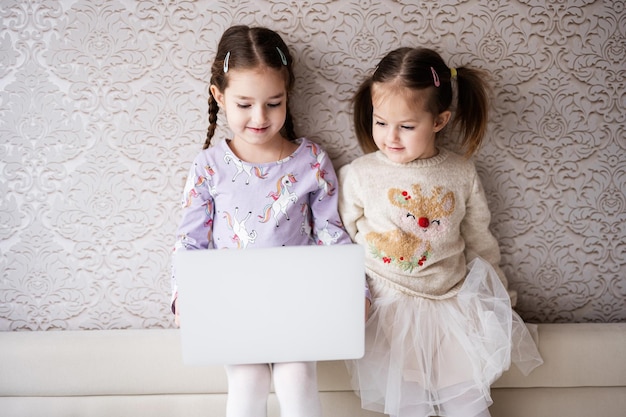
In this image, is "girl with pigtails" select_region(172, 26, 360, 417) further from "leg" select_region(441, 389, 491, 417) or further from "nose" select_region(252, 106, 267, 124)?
"leg" select_region(441, 389, 491, 417)

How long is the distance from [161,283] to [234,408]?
0.50 meters

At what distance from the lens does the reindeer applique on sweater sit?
1.27m

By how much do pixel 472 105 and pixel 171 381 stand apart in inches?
42.6

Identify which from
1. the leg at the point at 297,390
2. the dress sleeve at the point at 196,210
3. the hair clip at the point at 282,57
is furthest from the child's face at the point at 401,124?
Result: the leg at the point at 297,390

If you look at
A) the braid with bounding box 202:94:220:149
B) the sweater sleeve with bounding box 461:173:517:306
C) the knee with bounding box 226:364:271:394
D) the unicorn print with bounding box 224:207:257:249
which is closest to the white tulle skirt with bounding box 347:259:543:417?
the sweater sleeve with bounding box 461:173:517:306

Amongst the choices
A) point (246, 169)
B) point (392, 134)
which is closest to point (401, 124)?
point (392, 134)

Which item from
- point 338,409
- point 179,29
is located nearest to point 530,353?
point 338,409

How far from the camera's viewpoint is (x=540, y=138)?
1.41 m

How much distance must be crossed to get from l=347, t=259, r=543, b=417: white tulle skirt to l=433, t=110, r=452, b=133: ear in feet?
1.30

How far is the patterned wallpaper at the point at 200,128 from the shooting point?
136 centimetres

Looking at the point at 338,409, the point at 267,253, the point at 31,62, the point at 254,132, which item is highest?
the point at 31,62

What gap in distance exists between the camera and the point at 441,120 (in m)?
1.27

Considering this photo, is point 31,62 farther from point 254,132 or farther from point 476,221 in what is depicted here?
point 476,221

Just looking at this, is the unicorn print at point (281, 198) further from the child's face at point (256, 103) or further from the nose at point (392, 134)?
the nose at point (392, 134)
